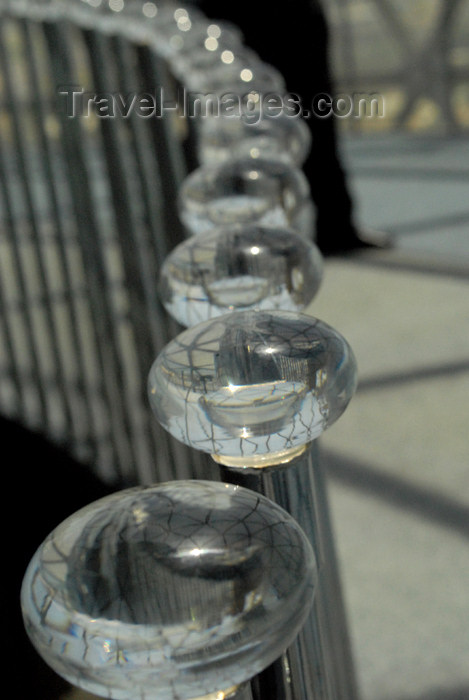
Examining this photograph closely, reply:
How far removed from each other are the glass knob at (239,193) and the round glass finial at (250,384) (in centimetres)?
21

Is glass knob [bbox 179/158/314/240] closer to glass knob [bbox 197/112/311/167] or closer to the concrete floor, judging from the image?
glass knob [bbox 197/112/311/167]

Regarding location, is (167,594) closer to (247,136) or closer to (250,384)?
(250,384)

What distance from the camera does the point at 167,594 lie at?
15 cm

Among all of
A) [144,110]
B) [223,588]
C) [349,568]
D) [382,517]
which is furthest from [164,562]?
[382,517]

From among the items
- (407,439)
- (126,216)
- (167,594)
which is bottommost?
(407,439)

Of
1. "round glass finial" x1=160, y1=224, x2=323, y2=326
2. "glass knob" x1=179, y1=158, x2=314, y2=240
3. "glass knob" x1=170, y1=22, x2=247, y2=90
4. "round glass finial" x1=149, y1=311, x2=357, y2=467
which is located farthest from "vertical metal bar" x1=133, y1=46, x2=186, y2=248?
"round glass finial" x1=149, y1=311, x2=357, y2=467

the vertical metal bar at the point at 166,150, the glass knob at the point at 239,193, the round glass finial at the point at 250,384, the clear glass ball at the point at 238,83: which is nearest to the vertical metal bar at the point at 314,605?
the round glass finial at the point at 250,384

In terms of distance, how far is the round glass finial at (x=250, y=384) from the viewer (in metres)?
0.21

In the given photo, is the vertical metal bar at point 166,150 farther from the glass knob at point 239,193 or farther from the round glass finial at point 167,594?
the round glass finial at point 167,594

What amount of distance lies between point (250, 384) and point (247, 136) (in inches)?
14.5

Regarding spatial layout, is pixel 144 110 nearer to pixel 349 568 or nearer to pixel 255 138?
pixel 255 138

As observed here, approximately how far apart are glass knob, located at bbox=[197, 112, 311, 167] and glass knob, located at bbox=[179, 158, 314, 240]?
7cm

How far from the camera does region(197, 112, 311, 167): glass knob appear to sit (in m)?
0.54

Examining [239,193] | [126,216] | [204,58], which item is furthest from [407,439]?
[239,193]
